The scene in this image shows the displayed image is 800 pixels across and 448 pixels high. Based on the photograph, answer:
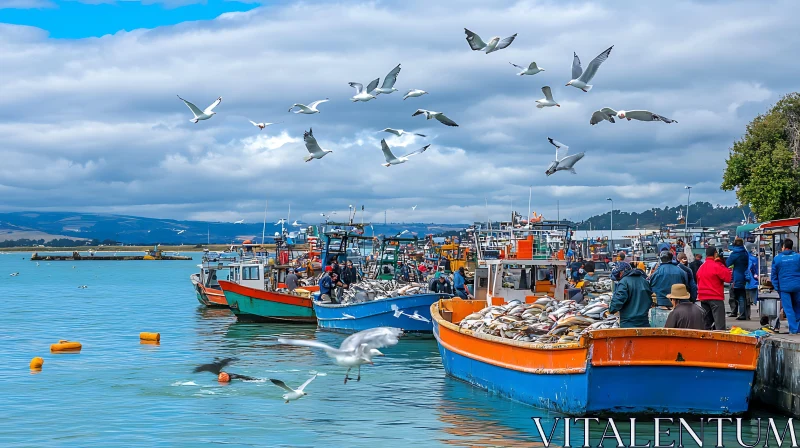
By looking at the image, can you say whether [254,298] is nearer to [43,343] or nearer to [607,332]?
[43,343]

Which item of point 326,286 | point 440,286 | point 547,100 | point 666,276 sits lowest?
point 326,286

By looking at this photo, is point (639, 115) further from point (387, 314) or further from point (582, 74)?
point (387, 314)

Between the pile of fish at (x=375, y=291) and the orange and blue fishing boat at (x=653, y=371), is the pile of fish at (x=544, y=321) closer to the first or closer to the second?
the orange and blue fishing boat at (x=653, y=371)

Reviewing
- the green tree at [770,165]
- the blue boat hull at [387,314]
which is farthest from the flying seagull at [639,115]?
the green tree at [770,165]

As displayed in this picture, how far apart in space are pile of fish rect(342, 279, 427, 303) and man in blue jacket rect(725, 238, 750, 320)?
9.75 m

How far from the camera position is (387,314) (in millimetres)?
25578

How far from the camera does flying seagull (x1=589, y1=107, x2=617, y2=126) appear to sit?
685 inches

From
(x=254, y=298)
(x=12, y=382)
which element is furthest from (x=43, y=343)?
(x=12, y=382)

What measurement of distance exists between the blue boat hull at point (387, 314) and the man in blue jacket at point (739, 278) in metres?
8.33

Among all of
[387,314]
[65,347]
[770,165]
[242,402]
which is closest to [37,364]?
[65,347]

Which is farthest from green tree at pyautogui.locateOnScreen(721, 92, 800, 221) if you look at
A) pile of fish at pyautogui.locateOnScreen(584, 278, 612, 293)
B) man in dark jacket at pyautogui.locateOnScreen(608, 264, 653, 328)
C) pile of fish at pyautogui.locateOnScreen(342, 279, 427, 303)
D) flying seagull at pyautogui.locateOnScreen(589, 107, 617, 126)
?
man in dark jacket at pyautogui.locateOnScreen(608, 264, 653, 328)

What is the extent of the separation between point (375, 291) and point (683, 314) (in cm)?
1628

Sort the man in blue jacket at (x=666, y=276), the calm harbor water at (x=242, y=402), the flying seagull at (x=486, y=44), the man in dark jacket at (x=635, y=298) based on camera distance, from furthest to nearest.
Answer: the flying seagull at (x=486, y=44), the man in blue jacket at (x=666, y=276), the calm harbor water at (x=242, y=402), the man in dark jacket at (x=635, y=298)

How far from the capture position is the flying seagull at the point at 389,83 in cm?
1984
